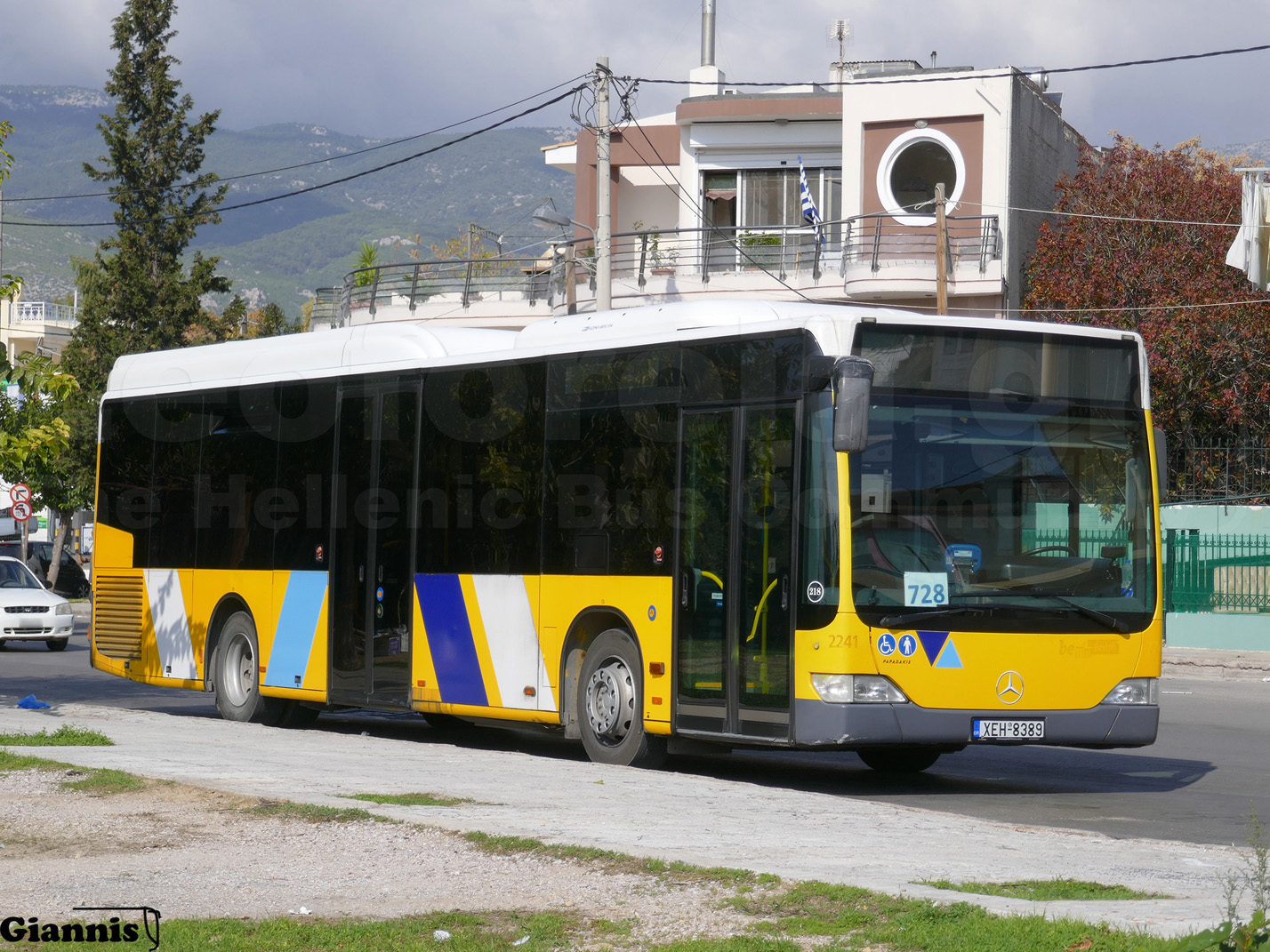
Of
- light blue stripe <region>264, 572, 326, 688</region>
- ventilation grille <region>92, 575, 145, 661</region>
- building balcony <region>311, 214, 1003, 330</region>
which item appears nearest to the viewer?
light blue stripe <region>264, 572, 326, 688</region>

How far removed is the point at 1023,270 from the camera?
35250 mm

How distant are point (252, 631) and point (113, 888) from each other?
9272 mm

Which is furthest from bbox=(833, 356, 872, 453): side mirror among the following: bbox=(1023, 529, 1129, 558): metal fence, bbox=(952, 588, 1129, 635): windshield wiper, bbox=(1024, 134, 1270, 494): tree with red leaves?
bbox=(1024, 134, 1270, 494): tree with red leaves

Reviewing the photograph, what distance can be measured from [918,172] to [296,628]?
23696 mm

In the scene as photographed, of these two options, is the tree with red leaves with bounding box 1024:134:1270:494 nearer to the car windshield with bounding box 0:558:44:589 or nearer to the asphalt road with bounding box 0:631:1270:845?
the asphalt road with bounding box 0:631:1270:845

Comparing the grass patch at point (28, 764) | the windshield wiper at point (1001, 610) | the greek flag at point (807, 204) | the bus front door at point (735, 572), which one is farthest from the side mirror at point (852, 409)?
the greek flag at point (807, 204)

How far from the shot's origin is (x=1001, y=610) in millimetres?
11016

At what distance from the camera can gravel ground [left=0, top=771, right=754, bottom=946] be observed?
6.55 meters

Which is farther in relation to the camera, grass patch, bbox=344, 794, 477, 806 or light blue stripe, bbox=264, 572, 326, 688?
light blue stripe, bbox=264, 572, 326, 688

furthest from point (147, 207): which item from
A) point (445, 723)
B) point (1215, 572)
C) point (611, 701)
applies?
point (611, 701)

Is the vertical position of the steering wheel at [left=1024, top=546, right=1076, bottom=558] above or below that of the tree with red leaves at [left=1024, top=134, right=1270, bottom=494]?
below

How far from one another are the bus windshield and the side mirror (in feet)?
1.48

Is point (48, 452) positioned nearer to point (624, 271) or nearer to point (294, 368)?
point (294, 368)

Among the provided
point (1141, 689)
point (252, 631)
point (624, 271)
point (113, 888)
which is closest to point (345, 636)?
point (252, 631)
